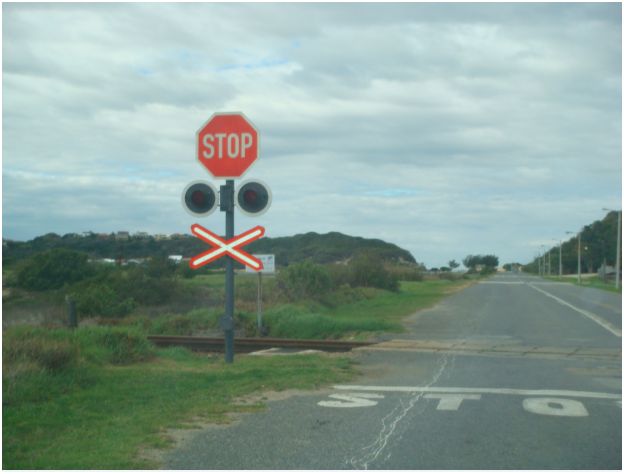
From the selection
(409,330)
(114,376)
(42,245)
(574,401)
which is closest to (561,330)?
(409,330)

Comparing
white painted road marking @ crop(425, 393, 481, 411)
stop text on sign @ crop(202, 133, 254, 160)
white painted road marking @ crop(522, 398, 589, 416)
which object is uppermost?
stop text on sign @ crop(202, 133, 254, 160)

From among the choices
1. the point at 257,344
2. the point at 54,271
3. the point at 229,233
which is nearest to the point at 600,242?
the point at 54,271

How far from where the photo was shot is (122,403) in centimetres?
909

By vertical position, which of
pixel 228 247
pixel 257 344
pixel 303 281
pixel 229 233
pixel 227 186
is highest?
pixel 227 186

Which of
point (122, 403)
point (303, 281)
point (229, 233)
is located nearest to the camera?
point (122, 403)

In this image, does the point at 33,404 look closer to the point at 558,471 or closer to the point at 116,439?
the point at 116,439

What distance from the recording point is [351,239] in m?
66.2

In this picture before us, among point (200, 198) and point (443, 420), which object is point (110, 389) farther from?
point (443, 420)

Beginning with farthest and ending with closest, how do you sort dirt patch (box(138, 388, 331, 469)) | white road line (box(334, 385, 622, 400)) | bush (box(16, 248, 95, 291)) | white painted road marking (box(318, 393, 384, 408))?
bush (box(16, 248, 95, 291)) < white road line (box(334, 385, 622, 400)) < white painted road marking (box(318, 393, 384, 408)) < dirt patch (box(138, 388, 331, 469))

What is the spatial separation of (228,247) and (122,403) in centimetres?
379

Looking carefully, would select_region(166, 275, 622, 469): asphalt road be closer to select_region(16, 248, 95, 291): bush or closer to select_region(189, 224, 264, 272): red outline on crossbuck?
select_region(189, 224, 264, 272): red outline on crossbuck

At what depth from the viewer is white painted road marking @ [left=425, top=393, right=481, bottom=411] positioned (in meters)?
8.98

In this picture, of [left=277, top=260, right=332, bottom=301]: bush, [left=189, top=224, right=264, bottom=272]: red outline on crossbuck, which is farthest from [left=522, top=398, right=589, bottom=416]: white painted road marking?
[left=277, top=260, right=332, bottom=301]: bush

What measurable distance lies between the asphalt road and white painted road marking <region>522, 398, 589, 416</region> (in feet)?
0.08
